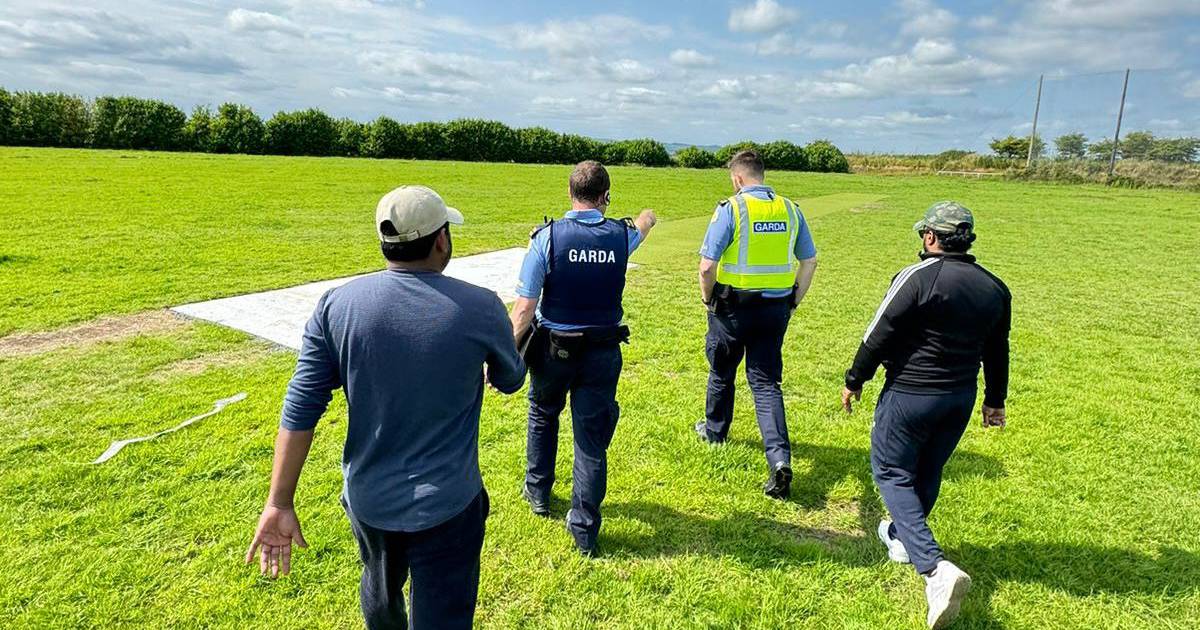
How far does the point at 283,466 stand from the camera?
1945 mm

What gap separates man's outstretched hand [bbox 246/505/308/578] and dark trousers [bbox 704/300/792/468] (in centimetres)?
294

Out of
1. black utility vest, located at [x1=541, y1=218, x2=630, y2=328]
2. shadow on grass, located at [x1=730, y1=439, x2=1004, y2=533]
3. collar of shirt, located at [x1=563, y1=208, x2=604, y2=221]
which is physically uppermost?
collar of shirt, located at [x1=563, y1=208, x2=604, y2=221]

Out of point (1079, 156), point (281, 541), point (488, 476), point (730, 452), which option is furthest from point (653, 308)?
point (1079, 156)

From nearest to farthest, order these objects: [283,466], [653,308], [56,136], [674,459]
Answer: [283,466] → [674,459] → [653,308] → [56,136]

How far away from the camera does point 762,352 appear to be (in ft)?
13.9

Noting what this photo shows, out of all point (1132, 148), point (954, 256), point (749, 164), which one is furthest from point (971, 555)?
point (1132, 148)

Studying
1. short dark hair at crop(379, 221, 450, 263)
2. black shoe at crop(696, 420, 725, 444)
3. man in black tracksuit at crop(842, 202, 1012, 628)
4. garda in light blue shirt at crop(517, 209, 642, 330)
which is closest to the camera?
short dark hair at crop(379, 221, 450, 263)

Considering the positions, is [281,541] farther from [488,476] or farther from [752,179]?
[752,179]

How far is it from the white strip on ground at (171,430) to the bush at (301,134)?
2192 inches

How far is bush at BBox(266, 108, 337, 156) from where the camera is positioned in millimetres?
53688

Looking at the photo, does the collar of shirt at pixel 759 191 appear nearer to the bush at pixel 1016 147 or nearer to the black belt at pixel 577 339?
the black belt at pixel 577 339

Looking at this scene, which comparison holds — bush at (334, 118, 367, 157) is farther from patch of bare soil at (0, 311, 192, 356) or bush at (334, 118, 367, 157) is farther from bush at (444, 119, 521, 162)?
patch of bare soil at (0, 311, 192, 356)

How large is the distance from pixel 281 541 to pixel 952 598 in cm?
280

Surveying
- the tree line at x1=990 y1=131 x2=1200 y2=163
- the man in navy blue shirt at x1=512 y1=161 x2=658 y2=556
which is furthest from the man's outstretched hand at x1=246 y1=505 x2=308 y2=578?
the tree line at x1=990 y1=131 x2=1200 y2=163
